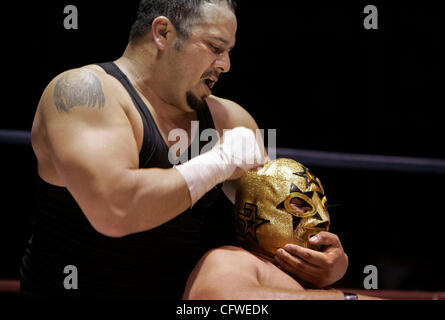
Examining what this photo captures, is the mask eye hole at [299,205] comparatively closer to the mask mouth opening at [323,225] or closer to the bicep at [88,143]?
the mask mouth opening at [323,225]

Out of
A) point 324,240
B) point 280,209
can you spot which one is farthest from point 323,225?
point 280,209

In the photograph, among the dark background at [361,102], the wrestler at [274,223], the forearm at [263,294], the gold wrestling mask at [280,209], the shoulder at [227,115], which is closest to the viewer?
the forearm at [263,294]

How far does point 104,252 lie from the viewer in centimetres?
156

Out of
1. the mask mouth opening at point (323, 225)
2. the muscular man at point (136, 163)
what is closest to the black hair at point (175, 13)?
the muscular man at point (136, 163)

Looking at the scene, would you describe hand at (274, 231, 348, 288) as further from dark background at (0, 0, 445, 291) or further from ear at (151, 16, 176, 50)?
dark background at (0, 0, 445, 291)

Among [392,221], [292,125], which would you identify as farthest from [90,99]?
[392,221]

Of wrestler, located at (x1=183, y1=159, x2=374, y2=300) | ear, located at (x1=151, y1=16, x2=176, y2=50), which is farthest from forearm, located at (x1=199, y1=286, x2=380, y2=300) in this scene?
ear, located at (x1=151, y1=16, x2=176, y2=50)

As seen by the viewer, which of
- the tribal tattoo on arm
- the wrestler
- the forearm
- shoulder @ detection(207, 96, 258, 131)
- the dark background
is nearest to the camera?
the forearm

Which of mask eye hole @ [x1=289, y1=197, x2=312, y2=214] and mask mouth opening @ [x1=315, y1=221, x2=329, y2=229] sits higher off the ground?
mask eye hole @ [x1=289, y1=197, x2=312, y2=214]

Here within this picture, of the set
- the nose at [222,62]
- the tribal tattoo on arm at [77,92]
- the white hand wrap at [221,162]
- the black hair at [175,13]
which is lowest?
the white hand wrap at [221,162]

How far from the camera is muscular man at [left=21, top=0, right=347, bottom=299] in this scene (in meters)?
1.33

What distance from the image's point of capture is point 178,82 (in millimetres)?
1704

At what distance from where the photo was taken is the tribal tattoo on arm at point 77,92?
55.4 inches
